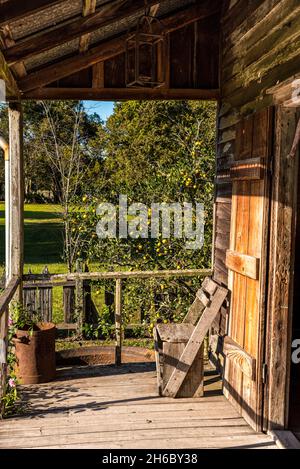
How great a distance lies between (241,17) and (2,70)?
2.06m

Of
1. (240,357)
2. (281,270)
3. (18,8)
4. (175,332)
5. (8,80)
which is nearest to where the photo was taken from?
(18,8)

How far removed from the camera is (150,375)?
489cm

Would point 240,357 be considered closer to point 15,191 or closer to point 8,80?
point 15,191

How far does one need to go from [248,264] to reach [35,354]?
2.11 metres

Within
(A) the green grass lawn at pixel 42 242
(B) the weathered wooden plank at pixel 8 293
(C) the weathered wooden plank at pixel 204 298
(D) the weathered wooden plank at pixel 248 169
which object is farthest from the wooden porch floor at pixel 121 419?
(A) the green grass lawn at pixel 42 242

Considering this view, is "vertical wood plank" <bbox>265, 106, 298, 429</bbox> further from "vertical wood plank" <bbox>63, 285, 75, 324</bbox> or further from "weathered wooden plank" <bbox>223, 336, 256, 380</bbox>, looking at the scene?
"vertical wood plank" <bbox>63, 285, 75, 324</bbox>

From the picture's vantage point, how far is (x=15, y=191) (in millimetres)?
4883

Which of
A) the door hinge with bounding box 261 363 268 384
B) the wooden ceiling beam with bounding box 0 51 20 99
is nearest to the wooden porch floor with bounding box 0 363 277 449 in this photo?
the door hinge with bounding box 261 363 268 384

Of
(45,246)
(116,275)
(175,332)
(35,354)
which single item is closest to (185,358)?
(175,332)

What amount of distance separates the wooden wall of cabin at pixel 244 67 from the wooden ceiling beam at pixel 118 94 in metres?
0.24

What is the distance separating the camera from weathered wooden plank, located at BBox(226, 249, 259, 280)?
3.66 m

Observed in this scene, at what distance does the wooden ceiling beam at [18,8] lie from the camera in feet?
9.32
